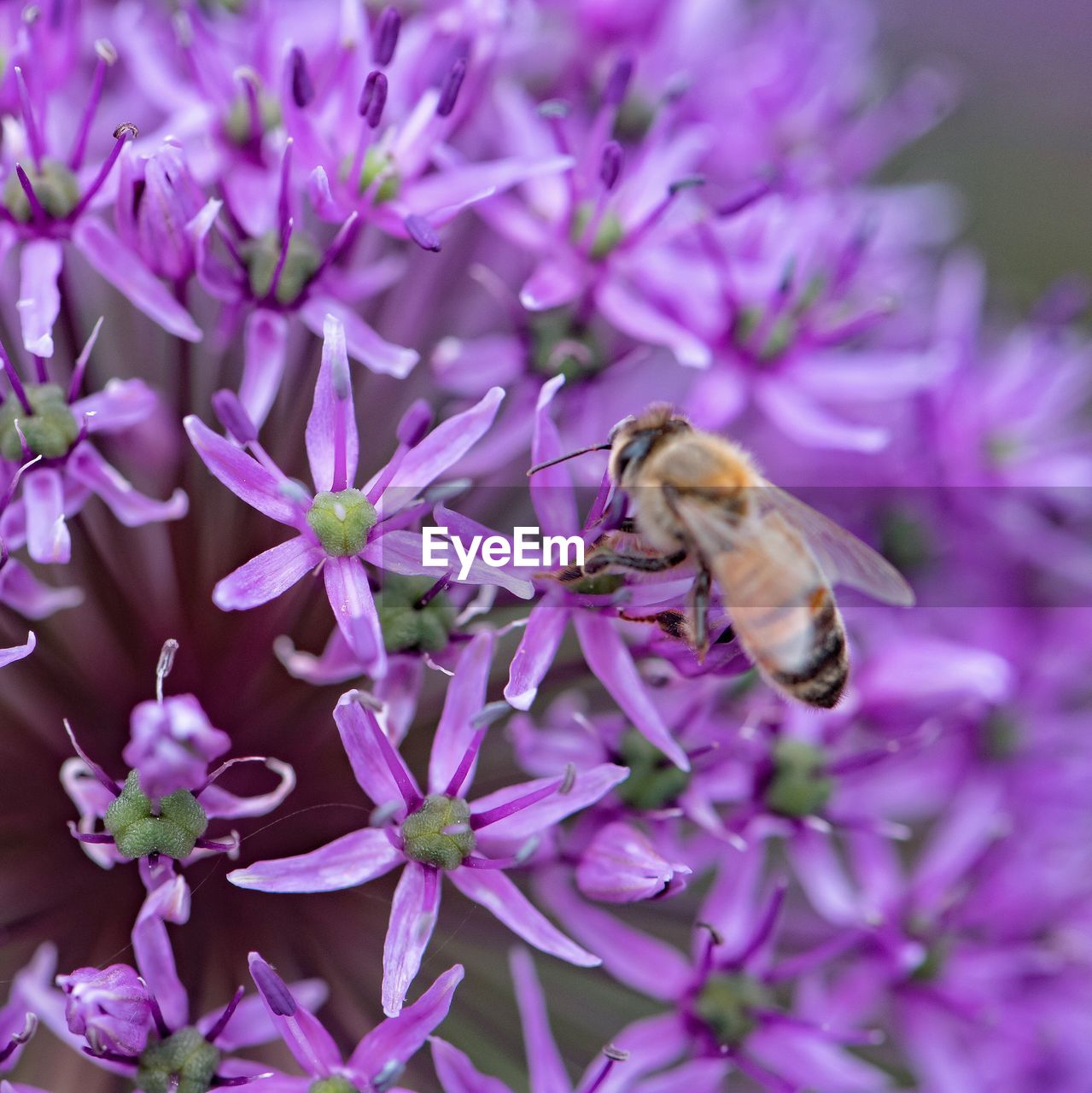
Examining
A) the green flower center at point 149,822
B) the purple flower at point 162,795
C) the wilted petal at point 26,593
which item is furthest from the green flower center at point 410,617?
the wilted petal at point 26,593

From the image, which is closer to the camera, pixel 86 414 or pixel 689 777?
pixel 86 414

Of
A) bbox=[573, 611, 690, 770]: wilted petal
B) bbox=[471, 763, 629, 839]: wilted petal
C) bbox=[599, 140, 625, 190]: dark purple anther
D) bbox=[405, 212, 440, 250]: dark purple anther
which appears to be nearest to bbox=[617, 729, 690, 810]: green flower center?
bbox=[573, 611, 690, 770]: wilted petal

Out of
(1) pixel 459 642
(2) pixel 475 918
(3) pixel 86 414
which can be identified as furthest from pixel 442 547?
(2) pixel 475 918

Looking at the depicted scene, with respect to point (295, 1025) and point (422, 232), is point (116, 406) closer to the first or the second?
point (422, 232)

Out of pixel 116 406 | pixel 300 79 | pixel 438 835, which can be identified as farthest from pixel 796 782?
pixel 300 79

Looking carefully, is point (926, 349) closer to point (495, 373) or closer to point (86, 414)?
point (495, 373)

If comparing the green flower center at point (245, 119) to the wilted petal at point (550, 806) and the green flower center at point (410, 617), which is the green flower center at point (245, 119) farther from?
the wilted petal at point (550, 806)

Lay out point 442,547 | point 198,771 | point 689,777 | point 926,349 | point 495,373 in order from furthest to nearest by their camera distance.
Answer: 1. point 926,349
2. point 495,373
3. point 689,777
4. point 442,547
5. point 198,771
